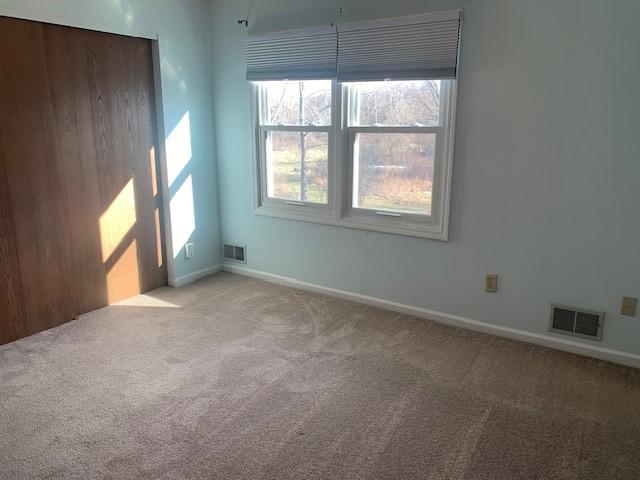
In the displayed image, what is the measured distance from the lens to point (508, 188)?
301cm

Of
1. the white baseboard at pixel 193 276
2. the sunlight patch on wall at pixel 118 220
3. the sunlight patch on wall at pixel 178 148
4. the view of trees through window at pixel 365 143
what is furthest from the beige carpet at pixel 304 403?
the sunlight patch on wall at pixel 178 148

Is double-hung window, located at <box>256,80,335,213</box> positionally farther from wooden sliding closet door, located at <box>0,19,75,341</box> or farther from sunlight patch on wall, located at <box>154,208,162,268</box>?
wooden sliding closet door, located at <box>0,19,75,341</box>

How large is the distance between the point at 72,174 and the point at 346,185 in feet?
6.37

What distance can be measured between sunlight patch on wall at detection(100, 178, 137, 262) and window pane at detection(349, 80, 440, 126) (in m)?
1.79

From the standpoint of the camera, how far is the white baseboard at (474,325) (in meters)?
2.85

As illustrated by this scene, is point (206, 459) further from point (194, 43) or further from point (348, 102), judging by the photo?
point (194, 43)

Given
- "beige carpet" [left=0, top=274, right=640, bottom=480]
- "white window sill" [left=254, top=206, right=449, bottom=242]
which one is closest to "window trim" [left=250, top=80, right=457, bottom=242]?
"white window sill" [left=254, top=206, right=449, bottom=242]

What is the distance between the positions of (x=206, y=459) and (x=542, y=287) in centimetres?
219

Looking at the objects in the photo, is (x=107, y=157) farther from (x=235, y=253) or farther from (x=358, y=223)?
(x=358, y=223)

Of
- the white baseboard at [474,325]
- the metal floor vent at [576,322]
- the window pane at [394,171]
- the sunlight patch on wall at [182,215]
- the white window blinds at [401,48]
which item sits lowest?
the white baseboard at [474,325]

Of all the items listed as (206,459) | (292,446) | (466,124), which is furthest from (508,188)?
(206,459)

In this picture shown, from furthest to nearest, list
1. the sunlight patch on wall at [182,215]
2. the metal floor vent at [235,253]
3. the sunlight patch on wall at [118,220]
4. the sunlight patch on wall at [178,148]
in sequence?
the metal floor vent at [235,253] < the sunlight patch on wall at [182,215] < the sunlight patch on wall at [178,148] < the sunlight patch on wall at [118,220]

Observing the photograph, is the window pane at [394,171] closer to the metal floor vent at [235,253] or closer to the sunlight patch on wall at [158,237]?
the metal floor vent at [235,253]

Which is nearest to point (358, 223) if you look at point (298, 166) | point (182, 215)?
point (298, 166)
